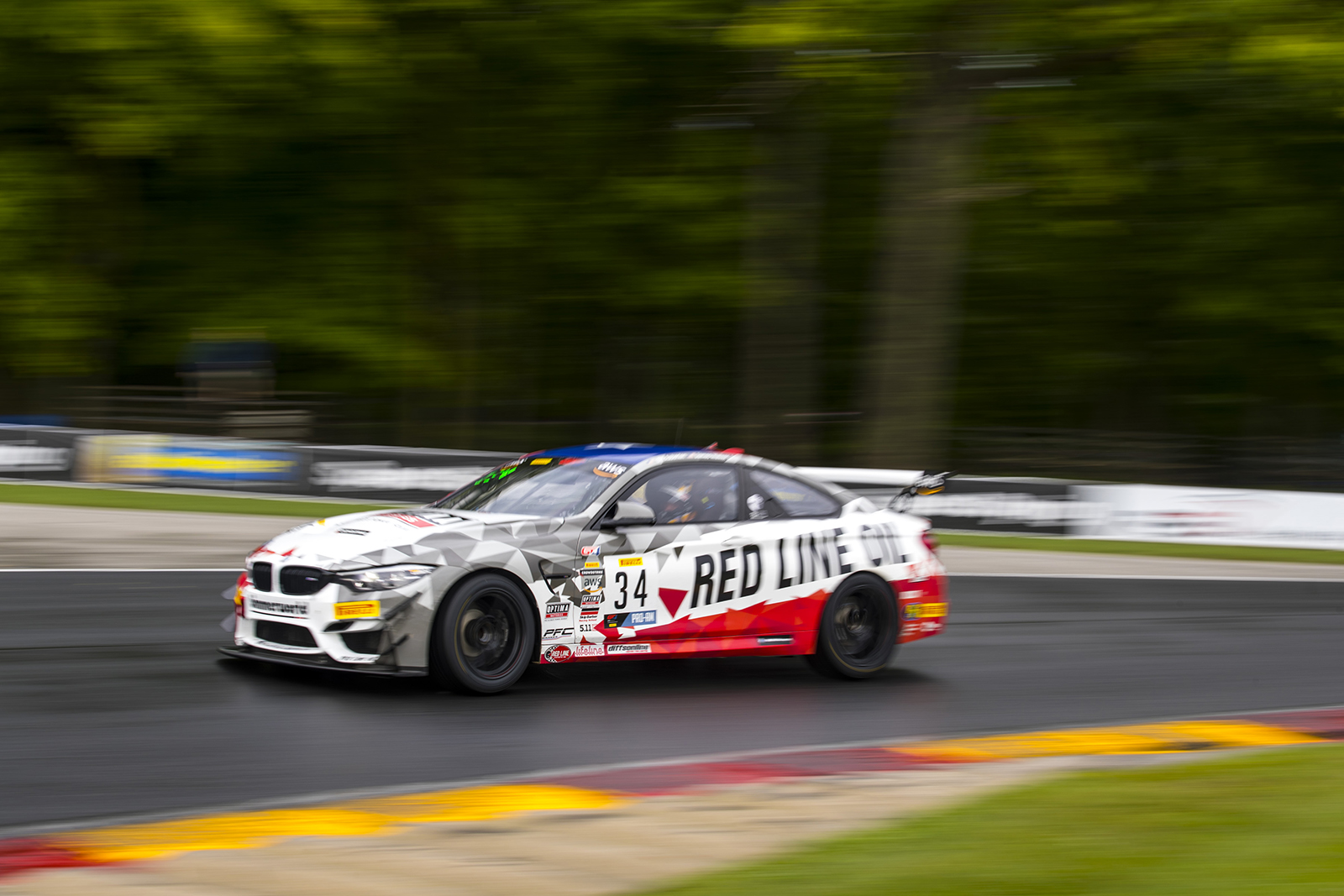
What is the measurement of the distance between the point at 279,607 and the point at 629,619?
1.95 metres

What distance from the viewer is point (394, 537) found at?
28.2 feet

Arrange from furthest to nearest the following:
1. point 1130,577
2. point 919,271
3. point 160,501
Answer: point 919,271, point 160,501, point 1130,577

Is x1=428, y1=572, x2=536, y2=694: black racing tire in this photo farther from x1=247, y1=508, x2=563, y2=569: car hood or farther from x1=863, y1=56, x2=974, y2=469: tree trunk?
x1=863, y1=56, x2=974, y2=469: tree trunk

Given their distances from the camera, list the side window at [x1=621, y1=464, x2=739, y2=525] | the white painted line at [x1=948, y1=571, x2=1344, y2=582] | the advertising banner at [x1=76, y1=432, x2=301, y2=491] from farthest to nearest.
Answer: the advertising banner at [x1=76, y1=432, x2=301, y2=491] → the white painted line at [x1=948, y1=571, x2=1344, y2=582] → the side window at [x1=621, y1=464, x2=739, y2=525]

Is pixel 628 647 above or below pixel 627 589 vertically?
below

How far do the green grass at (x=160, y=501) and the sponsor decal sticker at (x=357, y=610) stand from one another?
1087 centimetres

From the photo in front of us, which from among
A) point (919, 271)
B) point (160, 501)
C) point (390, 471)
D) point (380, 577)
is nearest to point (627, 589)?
point (380, 577)

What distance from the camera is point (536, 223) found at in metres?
29.6

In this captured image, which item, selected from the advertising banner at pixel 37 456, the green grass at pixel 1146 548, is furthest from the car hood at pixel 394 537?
the advertising banner at pixel 37 456

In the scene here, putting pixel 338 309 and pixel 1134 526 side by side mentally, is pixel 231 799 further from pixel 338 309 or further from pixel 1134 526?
pixel 338 309

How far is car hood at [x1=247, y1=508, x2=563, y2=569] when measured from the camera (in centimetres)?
848

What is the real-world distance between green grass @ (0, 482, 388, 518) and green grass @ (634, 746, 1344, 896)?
1378cm

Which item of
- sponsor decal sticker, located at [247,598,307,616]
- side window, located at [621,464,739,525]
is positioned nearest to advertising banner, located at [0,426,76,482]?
sponsor decal sticker, located at [247,598,307,616]

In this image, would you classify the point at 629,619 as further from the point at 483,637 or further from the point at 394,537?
the point at 394,537
